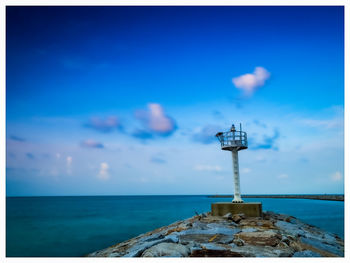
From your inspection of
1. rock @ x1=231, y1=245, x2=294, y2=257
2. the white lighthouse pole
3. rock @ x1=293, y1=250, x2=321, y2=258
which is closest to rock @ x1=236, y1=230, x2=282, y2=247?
rock @ x1=231, y1=245, x2=294, y2=257

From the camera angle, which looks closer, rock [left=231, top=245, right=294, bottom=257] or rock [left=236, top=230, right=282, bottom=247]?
rock [left=231, top=245, right=294, bottom=257]

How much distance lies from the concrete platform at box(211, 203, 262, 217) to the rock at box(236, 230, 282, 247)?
129 inches

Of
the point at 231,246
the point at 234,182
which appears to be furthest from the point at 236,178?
the point at 231,246

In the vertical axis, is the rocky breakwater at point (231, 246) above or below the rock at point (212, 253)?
below

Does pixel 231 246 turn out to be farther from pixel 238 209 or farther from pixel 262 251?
pixel 238 209

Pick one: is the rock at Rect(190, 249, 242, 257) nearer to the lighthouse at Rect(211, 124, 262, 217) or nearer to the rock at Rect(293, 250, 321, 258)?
the rock at Rect(293, 250, 321, 258)

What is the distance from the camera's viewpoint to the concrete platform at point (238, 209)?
1005 centimetres

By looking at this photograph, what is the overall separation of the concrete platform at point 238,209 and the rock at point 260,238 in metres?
3.29

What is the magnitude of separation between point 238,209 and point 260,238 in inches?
158

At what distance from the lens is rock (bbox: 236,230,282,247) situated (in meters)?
6.00

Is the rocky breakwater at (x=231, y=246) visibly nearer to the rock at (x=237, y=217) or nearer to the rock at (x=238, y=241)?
the rock at (x=238, y=241)

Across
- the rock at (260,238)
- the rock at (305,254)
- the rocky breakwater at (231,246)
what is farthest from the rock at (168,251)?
the rock at (305,254)

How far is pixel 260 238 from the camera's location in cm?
638
